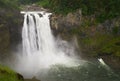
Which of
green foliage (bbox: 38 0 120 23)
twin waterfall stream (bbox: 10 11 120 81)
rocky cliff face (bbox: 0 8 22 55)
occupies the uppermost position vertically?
green foliage (bbox: 38 0 120 23)

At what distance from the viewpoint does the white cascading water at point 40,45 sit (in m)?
47.8

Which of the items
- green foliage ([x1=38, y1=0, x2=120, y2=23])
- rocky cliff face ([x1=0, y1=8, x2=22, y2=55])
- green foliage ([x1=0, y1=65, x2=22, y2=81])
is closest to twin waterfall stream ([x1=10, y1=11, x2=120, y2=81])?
rocky cliff face ([x1=0, y1=8, x2=22, y2=55])

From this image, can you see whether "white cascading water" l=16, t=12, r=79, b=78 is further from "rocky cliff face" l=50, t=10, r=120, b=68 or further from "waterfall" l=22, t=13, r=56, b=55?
"rocky cliff face" l=50, t=10, r=120, b=68

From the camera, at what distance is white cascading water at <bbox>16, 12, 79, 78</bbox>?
47.8 m

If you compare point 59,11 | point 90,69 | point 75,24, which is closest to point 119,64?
point 90,69

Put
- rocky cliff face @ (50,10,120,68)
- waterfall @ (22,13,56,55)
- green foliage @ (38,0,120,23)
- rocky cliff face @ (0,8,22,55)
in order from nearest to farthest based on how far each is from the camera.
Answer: rocky cliff face @ (0,8,22,55) < rocky cliff face @ (50,10,120,68) < green foliage @ (38,0,120,23) < waterfall @ (22,13,56,55)

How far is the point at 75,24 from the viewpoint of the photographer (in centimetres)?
5050

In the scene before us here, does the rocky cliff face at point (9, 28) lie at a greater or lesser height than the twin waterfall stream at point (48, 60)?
greater

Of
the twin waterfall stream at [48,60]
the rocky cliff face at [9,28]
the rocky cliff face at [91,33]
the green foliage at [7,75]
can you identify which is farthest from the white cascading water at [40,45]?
the green foliage at [7,75]

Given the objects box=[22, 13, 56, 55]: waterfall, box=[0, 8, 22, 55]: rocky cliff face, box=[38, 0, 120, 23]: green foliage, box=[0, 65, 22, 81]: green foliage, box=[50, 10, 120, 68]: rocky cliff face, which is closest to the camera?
box=[0, 65, 22, 81]: green foliage

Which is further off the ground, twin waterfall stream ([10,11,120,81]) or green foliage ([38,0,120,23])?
green foliage ([38,0,120,23])

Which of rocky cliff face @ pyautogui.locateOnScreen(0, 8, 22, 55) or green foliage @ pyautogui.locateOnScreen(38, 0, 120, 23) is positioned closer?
rocky cliff face @ pyautogui.locateOnScreen(0, 8, 22, 55)

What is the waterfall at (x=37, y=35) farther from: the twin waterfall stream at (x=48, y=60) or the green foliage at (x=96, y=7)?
the green foliage at (x=96, y=7)

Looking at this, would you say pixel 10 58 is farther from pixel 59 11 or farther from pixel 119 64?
pixel 119 64
